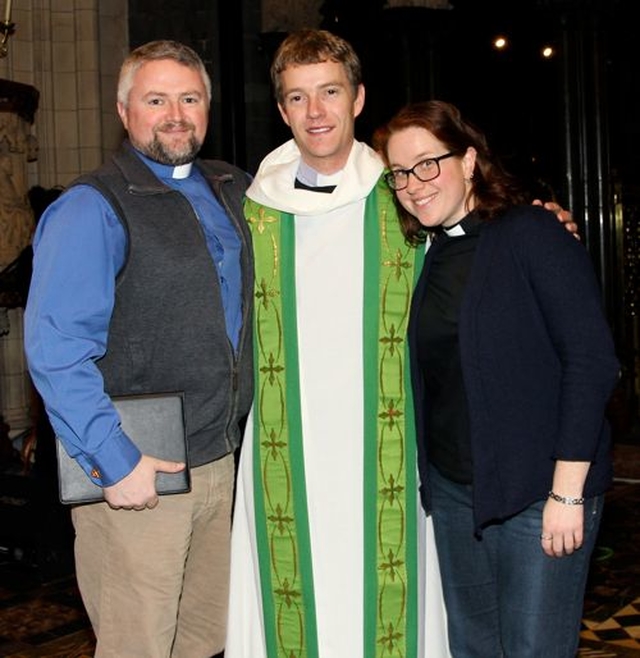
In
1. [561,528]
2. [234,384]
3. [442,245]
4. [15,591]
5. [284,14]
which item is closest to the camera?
[561,528]

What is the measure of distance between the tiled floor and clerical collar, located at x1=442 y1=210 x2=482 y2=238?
189cm

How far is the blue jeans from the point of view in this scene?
2385mm

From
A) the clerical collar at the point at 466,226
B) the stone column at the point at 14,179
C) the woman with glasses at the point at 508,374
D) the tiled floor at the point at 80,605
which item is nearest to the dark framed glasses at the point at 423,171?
the woman with glasses at the point at 508,374

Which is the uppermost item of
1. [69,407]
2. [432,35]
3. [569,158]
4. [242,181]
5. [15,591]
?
[432,35]

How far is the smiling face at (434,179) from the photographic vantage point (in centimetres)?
242

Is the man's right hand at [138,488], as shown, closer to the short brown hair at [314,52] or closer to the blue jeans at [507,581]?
the blue jeans at [507,581]

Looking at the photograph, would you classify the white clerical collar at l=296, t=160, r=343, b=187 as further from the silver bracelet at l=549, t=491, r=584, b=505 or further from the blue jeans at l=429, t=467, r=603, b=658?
the silver bracelet at l=549, t=491, r=584, b=505

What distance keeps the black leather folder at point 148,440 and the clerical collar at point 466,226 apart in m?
0.65

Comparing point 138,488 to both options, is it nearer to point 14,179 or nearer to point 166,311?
point 166,311

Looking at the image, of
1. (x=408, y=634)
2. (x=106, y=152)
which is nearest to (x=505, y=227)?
(x=408, y=634)

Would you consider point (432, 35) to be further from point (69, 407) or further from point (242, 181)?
point (69, 407)

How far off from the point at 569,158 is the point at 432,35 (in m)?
1.17

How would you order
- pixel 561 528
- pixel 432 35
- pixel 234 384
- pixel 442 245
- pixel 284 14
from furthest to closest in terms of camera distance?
pixel 284 14
pixel 432 35
pixel 234 384
pixel 442 245
pixel 561 528

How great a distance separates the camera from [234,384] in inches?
106
